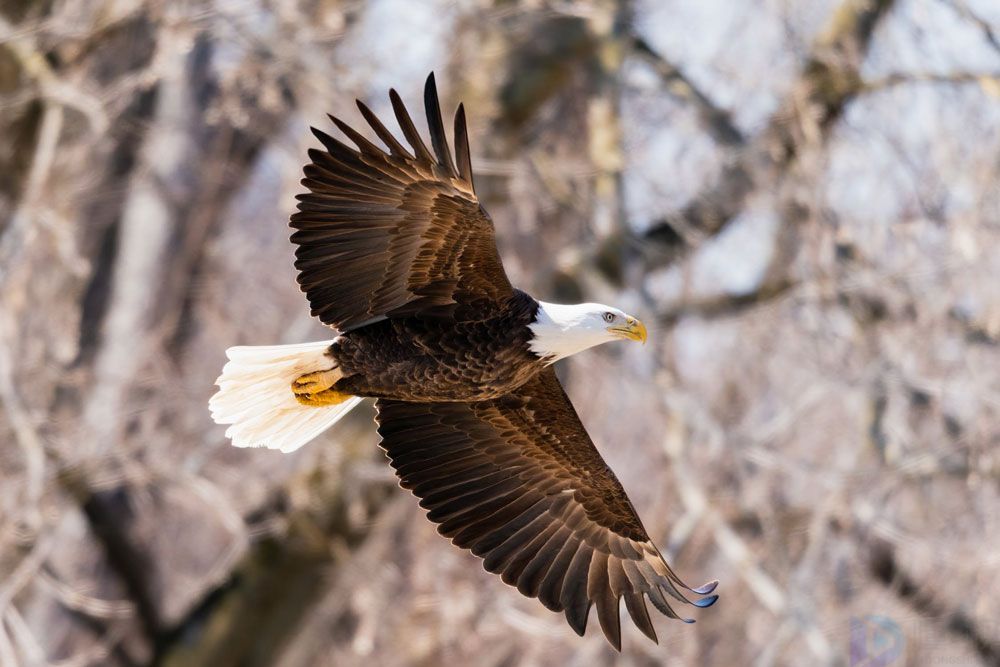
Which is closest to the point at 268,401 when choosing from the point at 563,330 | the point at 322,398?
the point at 322,398

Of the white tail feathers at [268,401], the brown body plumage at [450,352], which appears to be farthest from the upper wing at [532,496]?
the brown body plumage at [450,352]

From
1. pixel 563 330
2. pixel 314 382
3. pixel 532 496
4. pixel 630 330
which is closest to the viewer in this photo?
pixel 563 330

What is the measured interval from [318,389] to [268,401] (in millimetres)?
→ 339

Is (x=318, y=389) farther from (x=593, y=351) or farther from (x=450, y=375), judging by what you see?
(x=593, y=351)

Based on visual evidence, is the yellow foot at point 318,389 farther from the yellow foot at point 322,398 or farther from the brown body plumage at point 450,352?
the brown body plumage at point 450,352

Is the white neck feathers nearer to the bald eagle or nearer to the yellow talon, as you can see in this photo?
the bald eagle

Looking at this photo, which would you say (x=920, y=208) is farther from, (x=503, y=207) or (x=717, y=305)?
(x=503, y=207)

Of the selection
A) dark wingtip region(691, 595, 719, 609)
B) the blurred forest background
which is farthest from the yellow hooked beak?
the blurred forest background

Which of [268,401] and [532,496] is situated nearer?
[268,401]

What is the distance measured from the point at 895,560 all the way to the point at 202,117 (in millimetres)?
5512

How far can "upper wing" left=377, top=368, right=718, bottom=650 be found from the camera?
582 centimetres

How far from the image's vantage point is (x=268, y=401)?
19.2ft

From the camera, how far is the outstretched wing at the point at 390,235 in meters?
5.01

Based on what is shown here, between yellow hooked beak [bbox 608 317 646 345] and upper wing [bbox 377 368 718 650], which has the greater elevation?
yellow hooked beak [bbox 608 317 646 345]
